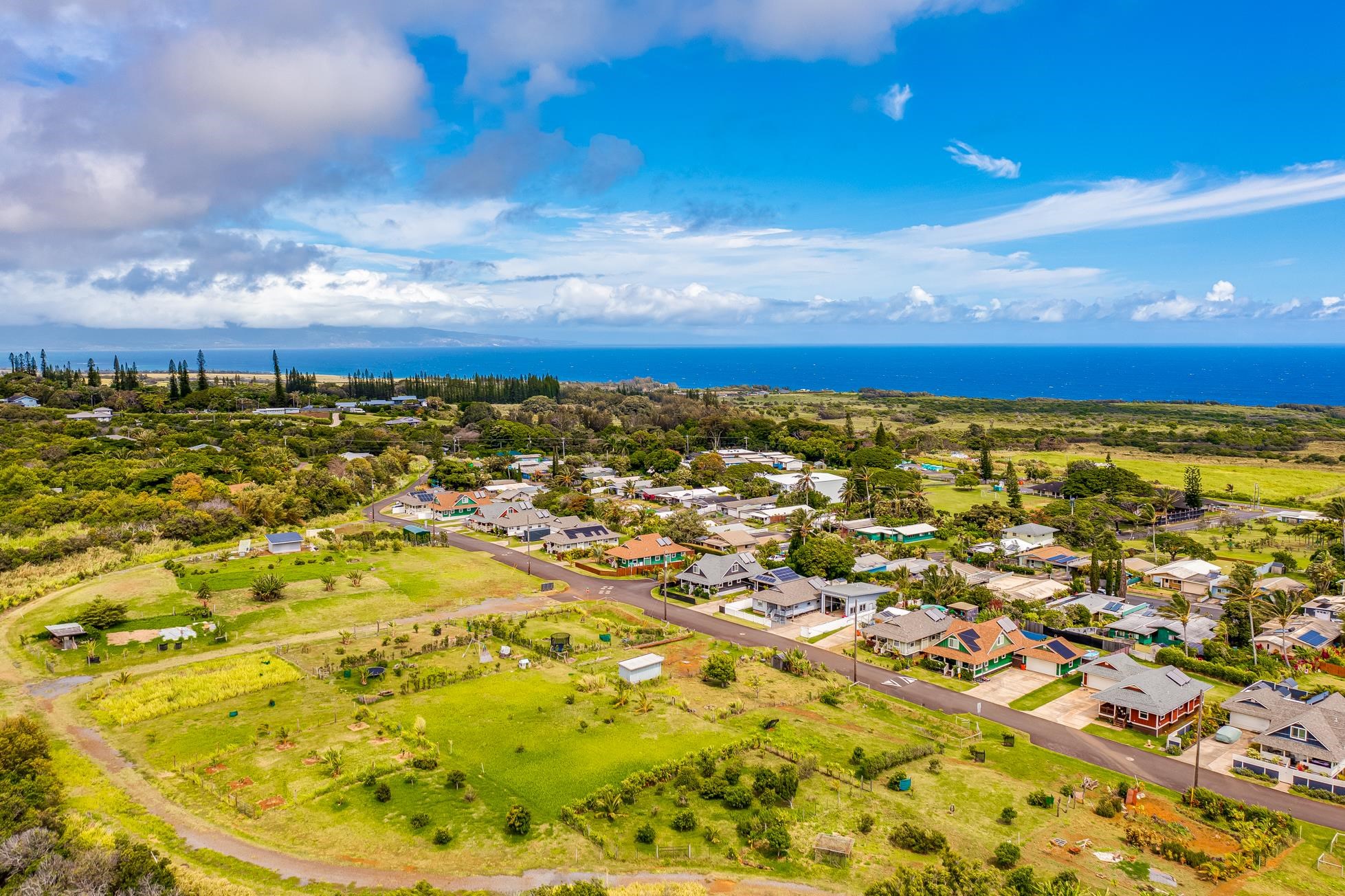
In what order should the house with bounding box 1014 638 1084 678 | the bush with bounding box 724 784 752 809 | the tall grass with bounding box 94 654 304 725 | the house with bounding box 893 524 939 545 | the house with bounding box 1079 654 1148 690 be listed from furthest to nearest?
the house with bounding box 893 524 939 545
the house with bounding box 1014 638 1084 678
the house with bounding box 1079 654 1148 690
the tall grass with bounding box 94 654 304 725
the bush with bounding box 724 784 752 809

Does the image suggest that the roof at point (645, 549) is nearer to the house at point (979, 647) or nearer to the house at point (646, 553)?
the house at point (646, 553)

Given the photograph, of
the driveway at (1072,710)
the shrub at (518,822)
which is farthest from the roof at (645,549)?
the shrub at (518,822)

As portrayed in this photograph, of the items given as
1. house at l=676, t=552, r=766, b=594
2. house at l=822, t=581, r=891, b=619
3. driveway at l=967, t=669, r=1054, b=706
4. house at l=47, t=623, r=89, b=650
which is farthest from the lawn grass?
house at l=47, t=623, r=89, b=650

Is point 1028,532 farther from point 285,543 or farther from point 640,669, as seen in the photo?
point 285,543

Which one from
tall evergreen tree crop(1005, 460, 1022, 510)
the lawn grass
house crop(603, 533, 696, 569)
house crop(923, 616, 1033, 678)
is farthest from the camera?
tall evergreen tree crop(1005, 460, 1022, 510)

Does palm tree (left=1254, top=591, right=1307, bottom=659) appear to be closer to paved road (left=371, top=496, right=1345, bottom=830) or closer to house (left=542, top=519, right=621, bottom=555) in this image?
paved road (left=371, top=496, right=1345, bottom=830)

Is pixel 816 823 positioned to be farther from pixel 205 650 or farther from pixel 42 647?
pixel 42 647
